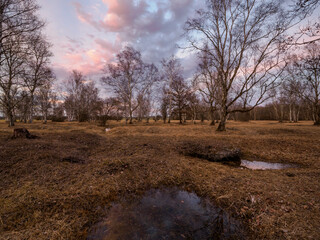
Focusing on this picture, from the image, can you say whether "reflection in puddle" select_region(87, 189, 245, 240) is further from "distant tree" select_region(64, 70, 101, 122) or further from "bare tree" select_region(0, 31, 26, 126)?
"distant tree" select_region(64, 70, 101, 122)

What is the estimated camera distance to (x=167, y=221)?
3.07 m

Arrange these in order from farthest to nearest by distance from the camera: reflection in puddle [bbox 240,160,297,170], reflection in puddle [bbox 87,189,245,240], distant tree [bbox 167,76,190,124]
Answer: distant tree [bbox 167,76,190,124], reflection in puddle [bbox 240,160,297,170], reflection in puddle [bbox 87,189,245,240]

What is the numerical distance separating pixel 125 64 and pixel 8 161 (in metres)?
24.7

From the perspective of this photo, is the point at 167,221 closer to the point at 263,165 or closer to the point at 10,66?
the point at 263,165

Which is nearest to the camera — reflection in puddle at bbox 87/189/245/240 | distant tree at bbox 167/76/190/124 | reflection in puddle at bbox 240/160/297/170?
reflection in puddle at bbox 87/189/245/240

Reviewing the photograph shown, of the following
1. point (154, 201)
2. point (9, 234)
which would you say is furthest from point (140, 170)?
point (9, 234)

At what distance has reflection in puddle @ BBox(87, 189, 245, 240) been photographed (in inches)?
106

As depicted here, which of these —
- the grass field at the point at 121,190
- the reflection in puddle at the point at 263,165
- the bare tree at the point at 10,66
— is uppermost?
the bare tree at the point at 10,66

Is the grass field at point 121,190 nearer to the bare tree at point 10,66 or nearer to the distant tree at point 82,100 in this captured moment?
the bare tree at point 10,66

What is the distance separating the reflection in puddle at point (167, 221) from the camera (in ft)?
8.82

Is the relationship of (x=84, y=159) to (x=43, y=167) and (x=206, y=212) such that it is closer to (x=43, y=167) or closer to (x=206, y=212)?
(x=43, y=167)

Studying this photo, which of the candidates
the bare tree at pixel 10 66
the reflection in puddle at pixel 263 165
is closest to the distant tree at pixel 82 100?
the bare tree at pixel 10 66

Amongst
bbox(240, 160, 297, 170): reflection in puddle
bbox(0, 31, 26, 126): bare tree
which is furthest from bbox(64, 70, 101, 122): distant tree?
bbox(240, 160, 297, 170): reflection in puddle

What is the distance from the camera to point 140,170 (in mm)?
5648
